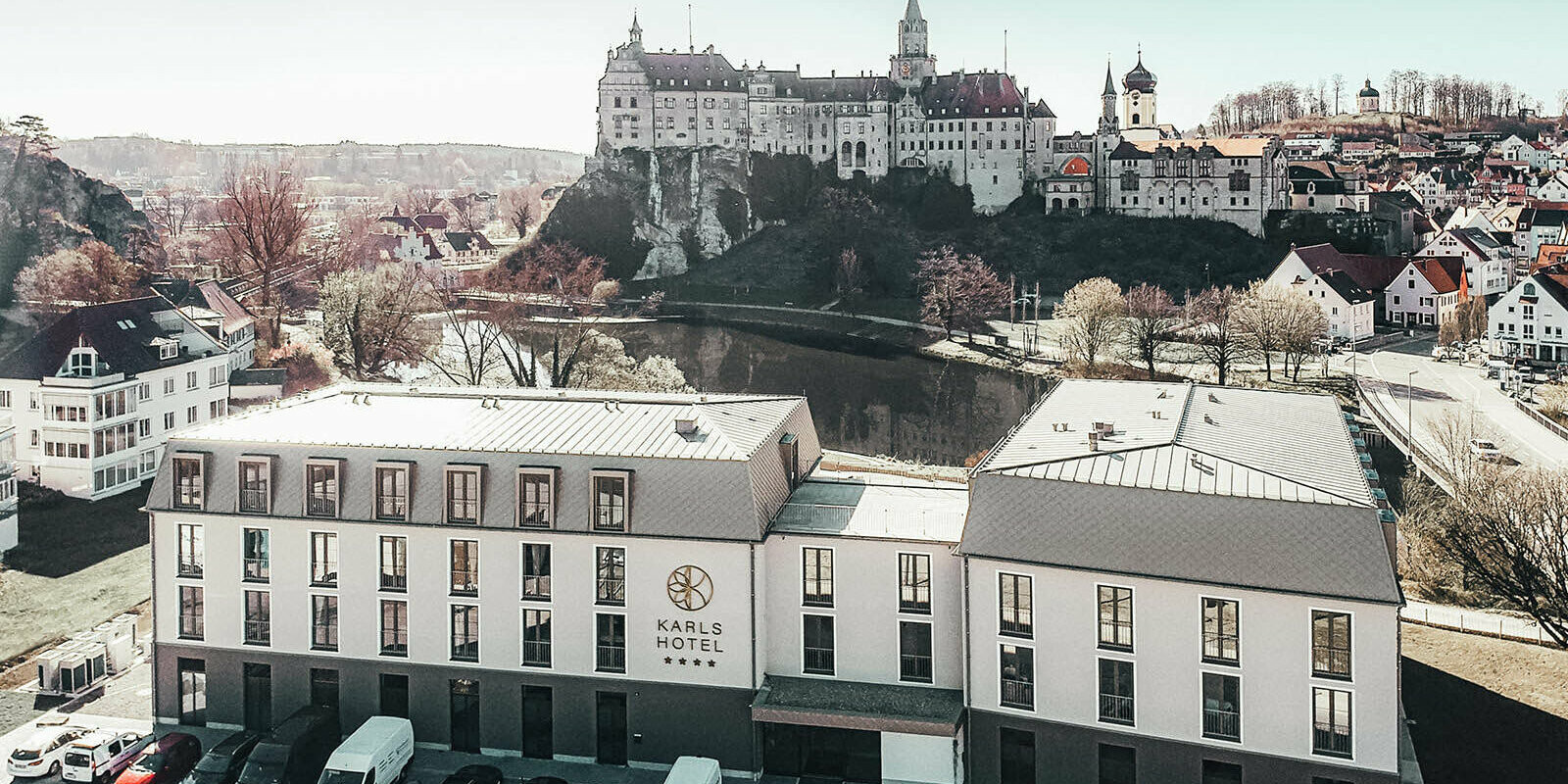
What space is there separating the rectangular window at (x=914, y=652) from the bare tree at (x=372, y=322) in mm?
36170

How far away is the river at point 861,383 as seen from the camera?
5853 cm

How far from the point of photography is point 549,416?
26.3 metres

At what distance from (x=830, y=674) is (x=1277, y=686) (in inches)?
292

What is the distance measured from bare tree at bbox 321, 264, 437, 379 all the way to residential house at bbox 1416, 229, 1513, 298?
64880 millimetres

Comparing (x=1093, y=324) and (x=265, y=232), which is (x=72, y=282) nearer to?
(x=265, y=232)

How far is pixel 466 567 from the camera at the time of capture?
2344 centimetres

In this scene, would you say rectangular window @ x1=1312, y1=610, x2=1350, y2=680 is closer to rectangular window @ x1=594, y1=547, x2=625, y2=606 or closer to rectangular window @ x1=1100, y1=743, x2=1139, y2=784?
rectangular window @ x1=1100, y1=743, x2=1139, y2=784

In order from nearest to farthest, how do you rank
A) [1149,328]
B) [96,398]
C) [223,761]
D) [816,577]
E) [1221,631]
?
1. [1221,631]
2. [223,761]
3. [816,577]
4. [96,398]
5. [1149,328]

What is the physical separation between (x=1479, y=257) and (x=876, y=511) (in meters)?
75.3

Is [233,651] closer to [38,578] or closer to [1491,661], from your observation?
[38,578]

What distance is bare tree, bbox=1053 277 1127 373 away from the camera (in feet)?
226

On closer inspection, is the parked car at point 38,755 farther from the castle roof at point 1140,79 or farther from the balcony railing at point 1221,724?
the castle roof at point 1140,79

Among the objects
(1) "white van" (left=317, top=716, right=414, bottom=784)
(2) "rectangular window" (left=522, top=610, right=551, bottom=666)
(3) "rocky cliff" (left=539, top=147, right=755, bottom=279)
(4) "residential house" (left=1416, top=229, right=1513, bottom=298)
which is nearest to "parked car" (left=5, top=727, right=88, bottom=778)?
(1) "white van" (left=317, top=716, right=414, bottom=784)

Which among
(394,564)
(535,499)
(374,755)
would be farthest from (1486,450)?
(374,755)
